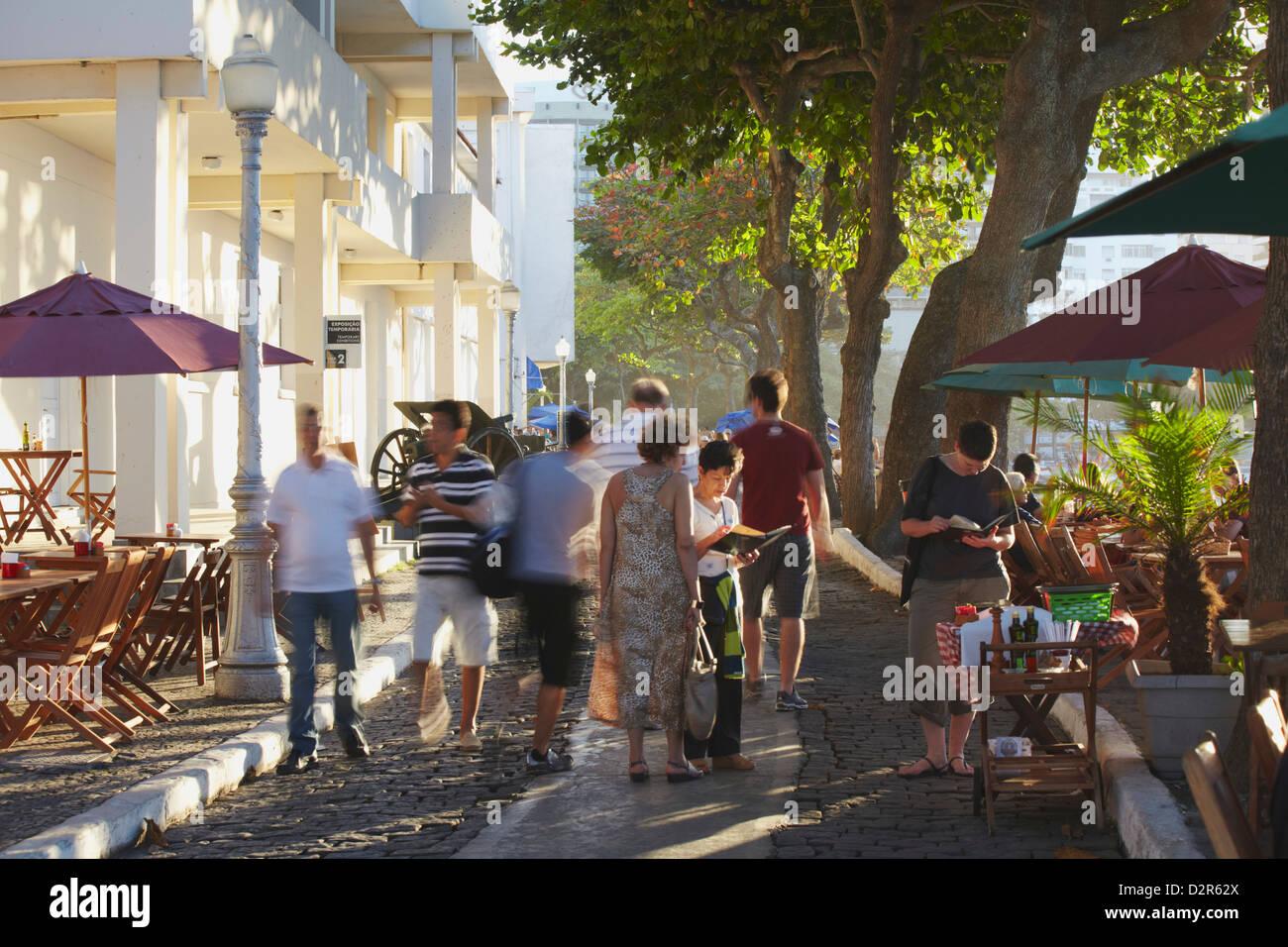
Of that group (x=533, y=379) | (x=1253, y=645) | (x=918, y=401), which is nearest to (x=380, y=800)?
(x=1253, y=645)

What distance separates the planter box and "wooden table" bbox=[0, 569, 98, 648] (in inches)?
204

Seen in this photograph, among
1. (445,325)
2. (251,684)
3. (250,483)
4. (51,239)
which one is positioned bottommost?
(251,684)

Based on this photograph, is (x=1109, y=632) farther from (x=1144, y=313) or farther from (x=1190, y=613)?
(x=1144, y=313)

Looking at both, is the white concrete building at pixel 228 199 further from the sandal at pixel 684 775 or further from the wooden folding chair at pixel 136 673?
the sandal at pixel 684 775

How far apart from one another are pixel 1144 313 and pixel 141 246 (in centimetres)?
814

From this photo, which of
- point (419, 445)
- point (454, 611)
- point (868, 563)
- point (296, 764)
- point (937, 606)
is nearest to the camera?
point (937, 606)

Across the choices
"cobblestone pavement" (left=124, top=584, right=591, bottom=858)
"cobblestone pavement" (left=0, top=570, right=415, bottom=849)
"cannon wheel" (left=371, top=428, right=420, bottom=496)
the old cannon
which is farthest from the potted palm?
"cannon wheel" (left=371, top=428, right=420, bottom=496)

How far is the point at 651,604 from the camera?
6.81m

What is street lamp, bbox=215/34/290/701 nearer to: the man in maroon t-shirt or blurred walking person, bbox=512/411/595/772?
blurred walking person, bbox=512/411/595/772

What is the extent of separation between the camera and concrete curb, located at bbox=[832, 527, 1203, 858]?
17.1 ft

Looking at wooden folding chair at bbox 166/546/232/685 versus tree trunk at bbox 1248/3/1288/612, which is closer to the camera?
tree trunk at bbox 1248/3/1288/612

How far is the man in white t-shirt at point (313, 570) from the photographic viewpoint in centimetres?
731
